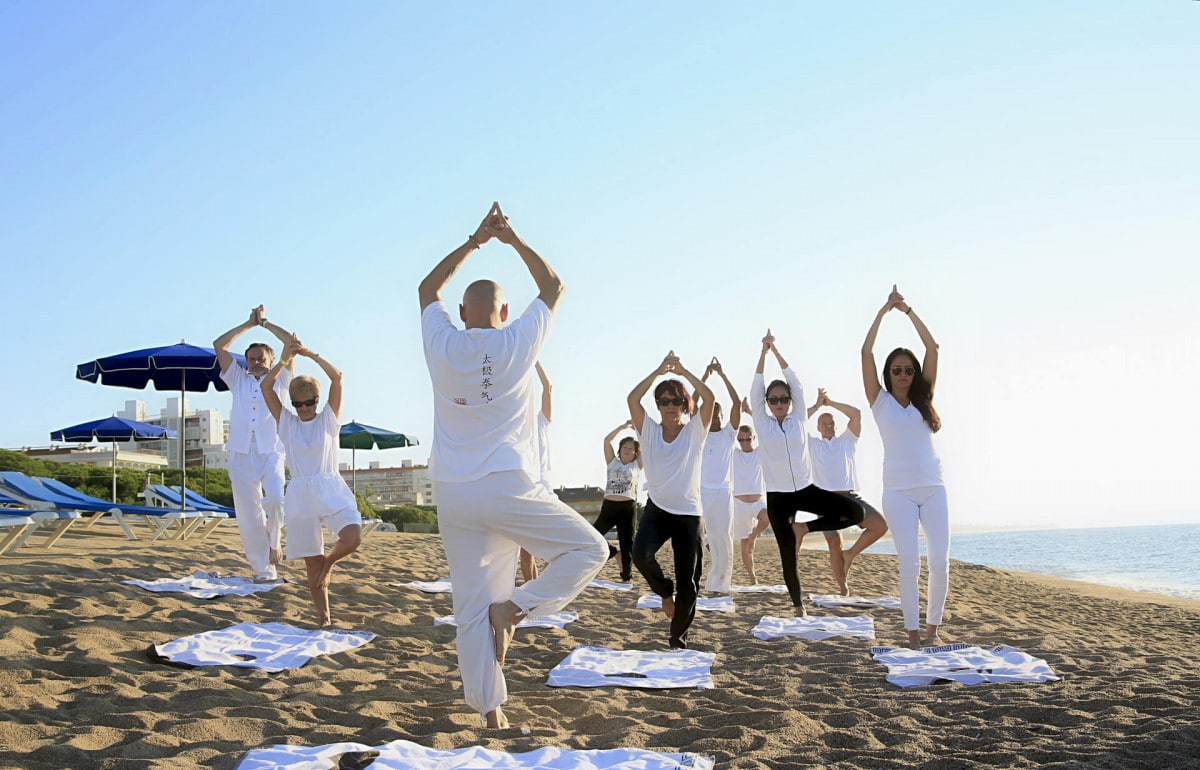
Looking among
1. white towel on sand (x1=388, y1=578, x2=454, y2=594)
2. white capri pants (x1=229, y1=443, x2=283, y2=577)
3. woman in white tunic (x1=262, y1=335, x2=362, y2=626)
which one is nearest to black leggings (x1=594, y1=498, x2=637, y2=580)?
white towel on sand (x1=388, y1=578, x2=454, y2=594)

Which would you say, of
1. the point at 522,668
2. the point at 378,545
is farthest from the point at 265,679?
the point at 378,545

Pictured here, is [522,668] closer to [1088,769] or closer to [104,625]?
[104,625]

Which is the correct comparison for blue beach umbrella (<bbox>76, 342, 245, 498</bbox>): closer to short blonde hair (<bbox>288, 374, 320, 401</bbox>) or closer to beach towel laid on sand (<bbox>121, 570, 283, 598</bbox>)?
beach towel laid on sand (<bbox>121, 570, 283, 598</bbox>)

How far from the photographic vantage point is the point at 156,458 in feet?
231

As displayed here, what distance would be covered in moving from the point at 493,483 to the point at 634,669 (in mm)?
2029

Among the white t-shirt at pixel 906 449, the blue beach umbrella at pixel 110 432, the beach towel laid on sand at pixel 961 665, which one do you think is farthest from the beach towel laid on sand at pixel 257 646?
the blue beach umbrella at pixel 110 432

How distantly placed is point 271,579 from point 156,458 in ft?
227

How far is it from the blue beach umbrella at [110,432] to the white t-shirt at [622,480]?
1278 cm

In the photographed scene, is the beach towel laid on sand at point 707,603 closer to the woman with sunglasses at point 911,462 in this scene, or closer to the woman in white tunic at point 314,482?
the woman with sunglasses at point 911,462

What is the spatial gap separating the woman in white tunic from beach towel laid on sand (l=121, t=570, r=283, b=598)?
1.42 meters

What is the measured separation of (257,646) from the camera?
5.70m

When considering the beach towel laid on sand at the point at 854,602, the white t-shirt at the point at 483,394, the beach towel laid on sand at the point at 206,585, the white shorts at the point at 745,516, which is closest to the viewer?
the white t-shirt at the point at 483,394

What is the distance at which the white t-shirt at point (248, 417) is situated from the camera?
8.53m

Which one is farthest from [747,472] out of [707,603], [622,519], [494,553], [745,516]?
[494,553]
